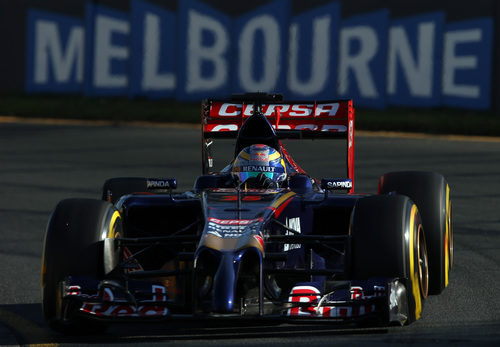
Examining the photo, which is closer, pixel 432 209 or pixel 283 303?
pixel 283 303

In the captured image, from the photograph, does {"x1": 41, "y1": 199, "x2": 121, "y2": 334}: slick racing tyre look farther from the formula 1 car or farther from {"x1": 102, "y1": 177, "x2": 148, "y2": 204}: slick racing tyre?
{"x1": 102, "y1": 177, "x2": 148, "y2": 204}: slick racing tyre

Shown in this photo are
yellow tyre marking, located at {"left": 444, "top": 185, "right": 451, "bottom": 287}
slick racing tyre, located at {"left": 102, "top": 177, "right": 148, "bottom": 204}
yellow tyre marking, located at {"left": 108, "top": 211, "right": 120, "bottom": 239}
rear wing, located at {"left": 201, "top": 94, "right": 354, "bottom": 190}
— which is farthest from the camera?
rear wing, located at {"left": 201, "top": 94, "right": 354, "bottom": 190}

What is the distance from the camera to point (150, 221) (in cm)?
786

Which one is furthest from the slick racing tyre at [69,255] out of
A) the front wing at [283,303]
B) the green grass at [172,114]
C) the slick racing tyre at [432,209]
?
the green grass at [172,114]

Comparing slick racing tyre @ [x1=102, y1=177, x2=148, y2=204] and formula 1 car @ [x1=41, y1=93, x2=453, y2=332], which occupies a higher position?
slick racing tyre @ [x1=102, y1=177, x2=148, y2=204]

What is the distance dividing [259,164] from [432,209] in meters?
1.33

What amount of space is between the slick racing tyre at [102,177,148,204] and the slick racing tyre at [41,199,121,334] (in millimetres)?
1984

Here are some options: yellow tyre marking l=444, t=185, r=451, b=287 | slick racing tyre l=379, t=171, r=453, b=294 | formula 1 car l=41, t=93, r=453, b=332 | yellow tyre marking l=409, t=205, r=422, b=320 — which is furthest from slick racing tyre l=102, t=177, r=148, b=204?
yellow tyre marking l=409, t=205, r=422, b=320

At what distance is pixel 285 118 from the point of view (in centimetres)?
1006

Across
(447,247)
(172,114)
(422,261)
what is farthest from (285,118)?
(172,114)

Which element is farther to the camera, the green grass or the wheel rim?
the green grass

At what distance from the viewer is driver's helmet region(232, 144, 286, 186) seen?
8.34 metres

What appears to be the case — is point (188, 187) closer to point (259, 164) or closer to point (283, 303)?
point (259, 164)

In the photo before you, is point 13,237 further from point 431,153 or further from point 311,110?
point 431,153
